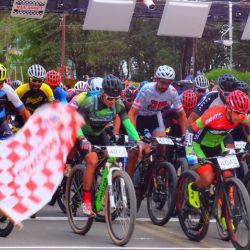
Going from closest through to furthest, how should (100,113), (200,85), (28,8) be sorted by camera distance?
(100,113), (200,85), (28,8)

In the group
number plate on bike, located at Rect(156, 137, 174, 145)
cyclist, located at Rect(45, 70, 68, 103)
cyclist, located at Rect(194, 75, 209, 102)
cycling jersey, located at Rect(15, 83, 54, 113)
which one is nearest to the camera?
number plate on bike, located at Rect(156, 137, 174, 145)

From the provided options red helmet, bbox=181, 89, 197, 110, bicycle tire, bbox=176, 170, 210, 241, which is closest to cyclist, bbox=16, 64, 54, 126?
red helmet, bbox=181, 89, 197, 110

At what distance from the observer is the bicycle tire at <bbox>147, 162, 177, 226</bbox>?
35.3ft

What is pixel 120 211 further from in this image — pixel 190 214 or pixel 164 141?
pixel 164 141

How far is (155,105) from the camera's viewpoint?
12234 millimetres

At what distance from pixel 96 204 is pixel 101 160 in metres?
0.52

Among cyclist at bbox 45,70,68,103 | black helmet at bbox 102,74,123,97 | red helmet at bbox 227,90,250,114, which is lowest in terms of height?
cyclist at bbox 45,70,68,103

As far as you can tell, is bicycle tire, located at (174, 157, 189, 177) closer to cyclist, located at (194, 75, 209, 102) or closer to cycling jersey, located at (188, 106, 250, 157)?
cycling jersey, located at (188, 106, 250, 157)

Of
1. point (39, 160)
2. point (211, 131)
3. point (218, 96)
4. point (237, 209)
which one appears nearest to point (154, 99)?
point (218, 96)

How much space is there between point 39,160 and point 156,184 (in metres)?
5.48

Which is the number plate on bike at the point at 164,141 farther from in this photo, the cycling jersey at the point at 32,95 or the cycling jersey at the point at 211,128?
the cycling jersey at the point at 32,95

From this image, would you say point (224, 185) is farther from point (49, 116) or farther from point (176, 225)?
point (49, 116)

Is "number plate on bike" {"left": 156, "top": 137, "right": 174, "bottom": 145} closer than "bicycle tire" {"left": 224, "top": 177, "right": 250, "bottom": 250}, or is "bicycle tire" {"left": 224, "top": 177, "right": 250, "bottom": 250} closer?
"bicycle tire" {"left": 224, "top": 177, "right": 250, "bottom": 250}

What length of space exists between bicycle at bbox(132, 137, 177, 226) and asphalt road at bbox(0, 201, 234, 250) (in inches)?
7.5
